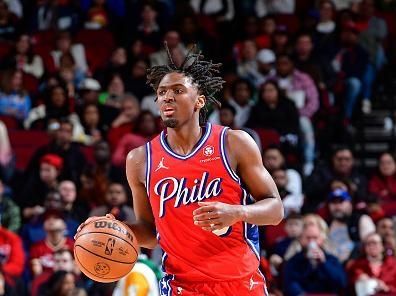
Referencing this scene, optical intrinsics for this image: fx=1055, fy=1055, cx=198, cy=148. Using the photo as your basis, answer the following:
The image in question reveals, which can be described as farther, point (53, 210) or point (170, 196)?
point (53, 210)

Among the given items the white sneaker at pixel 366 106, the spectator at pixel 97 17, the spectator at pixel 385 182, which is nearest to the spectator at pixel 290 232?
the spectator at pixel 385 182

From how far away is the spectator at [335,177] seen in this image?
37.9 ft

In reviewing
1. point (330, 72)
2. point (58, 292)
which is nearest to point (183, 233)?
point (58, 292)

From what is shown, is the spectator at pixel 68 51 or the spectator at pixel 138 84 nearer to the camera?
the spectator at pixel 138 84

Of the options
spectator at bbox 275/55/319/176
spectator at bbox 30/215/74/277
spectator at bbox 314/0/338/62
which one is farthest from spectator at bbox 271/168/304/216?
spectator at bbox 314/0/338/62

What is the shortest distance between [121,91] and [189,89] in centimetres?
725

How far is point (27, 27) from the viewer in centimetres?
1461

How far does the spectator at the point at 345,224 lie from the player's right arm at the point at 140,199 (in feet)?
16.1

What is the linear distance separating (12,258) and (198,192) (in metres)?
4.51

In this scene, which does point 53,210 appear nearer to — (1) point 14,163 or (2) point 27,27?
(1) point 14,163

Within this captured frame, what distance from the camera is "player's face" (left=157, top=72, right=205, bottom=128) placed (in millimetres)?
5762

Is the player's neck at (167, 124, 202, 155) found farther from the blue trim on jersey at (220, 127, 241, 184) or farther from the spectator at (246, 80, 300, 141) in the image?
the spectator at (246, 80, 300, 141)

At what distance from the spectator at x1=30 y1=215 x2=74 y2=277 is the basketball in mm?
4228

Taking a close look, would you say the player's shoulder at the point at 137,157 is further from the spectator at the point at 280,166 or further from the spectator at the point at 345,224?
the spectator at the point at 280,166
